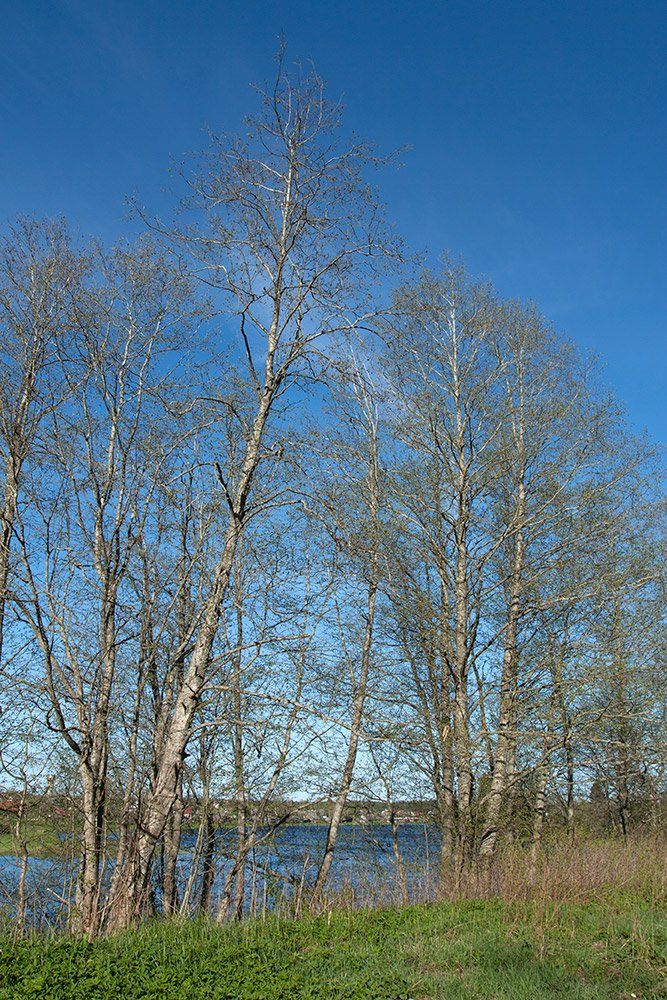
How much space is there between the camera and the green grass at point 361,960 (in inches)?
155

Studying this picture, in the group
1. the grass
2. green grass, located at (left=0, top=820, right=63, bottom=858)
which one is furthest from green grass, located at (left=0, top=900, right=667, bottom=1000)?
green grass, located at (left=0, top=820, right=63, bottom=858)

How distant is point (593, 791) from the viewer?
667 inches

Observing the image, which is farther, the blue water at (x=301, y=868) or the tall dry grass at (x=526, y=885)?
the blue water at (x=301, y=868)

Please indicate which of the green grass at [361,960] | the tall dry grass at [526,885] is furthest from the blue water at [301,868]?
the green grass at [361,960]

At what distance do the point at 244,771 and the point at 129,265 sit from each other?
7.40 meters

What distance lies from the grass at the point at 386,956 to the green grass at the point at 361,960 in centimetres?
1

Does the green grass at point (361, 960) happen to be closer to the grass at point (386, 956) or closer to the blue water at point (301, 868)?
the grass at point (386, 956)

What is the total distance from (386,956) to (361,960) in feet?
0.63

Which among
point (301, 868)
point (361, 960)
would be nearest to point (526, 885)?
point (361, 960)

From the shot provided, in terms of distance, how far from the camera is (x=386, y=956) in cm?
468

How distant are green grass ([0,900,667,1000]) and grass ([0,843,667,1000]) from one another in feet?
0.04

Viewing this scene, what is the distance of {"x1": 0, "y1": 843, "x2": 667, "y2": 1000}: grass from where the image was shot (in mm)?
3951

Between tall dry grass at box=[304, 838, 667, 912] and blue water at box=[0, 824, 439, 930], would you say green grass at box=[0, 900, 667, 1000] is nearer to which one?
tall dry grass at box=[304, 838, 667, 912]

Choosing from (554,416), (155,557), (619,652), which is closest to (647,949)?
(619,652)
